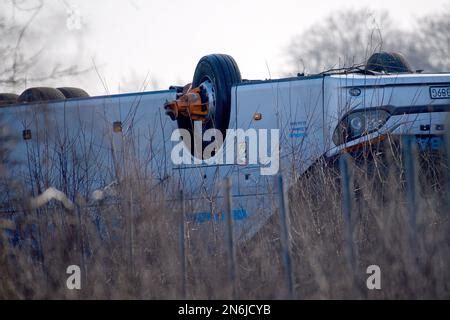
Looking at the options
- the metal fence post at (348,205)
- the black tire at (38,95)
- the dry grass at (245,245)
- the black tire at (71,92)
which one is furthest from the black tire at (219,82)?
the metal fence post at (348,205)

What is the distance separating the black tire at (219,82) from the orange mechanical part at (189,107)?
0.25 ft

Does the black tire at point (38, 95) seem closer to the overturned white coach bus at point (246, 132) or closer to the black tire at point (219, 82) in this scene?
the overturned white coach bus at point (246, 132)

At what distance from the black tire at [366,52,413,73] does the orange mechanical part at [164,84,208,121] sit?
1825mm

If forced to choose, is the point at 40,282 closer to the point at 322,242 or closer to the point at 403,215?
the point at 322,242

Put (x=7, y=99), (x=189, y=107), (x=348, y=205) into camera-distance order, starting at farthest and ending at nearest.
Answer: (x=7, y=99) → (x=189, y=107) → (x=348, y=205)

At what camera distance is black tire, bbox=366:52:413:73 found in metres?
10.0

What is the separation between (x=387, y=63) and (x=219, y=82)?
1.86 meters

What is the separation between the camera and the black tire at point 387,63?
10.0 metres

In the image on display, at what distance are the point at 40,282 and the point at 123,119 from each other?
3.50m

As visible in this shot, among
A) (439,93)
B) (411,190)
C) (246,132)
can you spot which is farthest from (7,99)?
(411,190)

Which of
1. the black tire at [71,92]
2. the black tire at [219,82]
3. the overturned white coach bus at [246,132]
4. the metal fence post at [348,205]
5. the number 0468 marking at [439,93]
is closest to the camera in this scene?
the metal fence post at [348,205]

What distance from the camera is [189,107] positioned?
9781 mm
